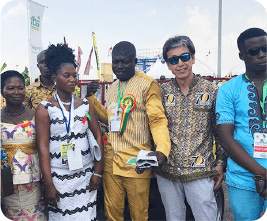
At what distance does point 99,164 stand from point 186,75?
45.0 inches

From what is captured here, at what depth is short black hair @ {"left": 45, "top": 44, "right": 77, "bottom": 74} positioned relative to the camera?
2709 mm

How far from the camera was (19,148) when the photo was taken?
8.43 ft

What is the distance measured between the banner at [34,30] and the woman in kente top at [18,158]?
315 inches

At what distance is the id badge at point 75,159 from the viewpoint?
250 cm

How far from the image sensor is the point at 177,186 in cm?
256

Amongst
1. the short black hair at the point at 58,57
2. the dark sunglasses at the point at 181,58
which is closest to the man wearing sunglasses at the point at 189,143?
the dark sunglasses at the point at 181,58

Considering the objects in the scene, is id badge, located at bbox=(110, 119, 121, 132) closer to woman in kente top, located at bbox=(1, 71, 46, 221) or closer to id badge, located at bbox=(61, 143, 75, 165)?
id badge, located at bbox=(61, 143, 75, 165)

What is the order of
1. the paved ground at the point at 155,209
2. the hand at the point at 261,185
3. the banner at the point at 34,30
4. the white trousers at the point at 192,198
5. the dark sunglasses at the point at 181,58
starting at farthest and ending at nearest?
the banner at the point at 34,30 → the paved ground at the point at 155,209 → the dark sunglasses at the point at 181,58 → the white trousers at the point at 192,198 → the hand at the point at 261,185

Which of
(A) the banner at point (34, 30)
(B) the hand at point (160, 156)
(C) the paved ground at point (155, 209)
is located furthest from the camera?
(A) the banner at point (34, 30)

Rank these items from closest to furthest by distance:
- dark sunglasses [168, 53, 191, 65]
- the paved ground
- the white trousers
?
the white trousers < dark sunglasses [168, 53, 191, 65] < the paved ground

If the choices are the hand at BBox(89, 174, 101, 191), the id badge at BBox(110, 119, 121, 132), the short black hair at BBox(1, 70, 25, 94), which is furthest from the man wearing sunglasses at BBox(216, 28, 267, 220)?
the short black hair at BBox(1, 70, 25, 94)

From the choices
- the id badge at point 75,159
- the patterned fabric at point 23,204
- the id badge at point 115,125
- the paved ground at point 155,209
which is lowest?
the paved ground at point 155,209

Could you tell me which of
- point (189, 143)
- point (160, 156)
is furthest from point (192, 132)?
point (160, 156)

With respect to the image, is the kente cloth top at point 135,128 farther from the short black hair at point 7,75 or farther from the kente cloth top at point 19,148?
the short black hair at point 7,75
